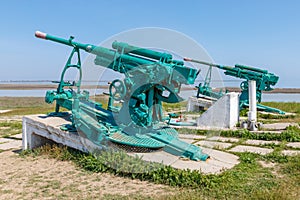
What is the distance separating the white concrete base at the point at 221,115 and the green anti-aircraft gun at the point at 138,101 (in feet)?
13.7

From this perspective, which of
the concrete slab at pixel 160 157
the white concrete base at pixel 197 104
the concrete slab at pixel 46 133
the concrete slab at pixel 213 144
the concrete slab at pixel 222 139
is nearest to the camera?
the concrete slab at pixel 160 157

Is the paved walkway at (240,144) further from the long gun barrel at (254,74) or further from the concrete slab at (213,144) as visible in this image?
the long gun barrel at (254,74)

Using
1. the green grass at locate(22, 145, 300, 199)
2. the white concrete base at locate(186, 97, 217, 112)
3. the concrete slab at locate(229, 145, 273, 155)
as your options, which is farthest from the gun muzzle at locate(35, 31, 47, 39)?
the white concrete base at locate(186, 97, 217, 112)

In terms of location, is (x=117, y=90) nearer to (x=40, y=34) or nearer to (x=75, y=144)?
(x=75, y=144)

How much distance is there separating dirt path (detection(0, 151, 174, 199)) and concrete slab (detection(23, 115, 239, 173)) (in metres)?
0.54

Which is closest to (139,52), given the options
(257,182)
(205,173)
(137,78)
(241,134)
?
(137,78)

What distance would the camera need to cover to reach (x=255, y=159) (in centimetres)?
646

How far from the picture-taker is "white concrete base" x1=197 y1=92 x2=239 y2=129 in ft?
34.6

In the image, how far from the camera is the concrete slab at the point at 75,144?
5589 mm

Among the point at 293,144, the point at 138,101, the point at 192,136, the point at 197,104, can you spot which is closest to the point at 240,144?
the point at 293,144

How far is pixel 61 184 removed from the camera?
5.18 meters

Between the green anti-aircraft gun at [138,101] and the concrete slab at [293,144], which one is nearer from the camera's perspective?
the green anti-aircraft gun at [138,101]

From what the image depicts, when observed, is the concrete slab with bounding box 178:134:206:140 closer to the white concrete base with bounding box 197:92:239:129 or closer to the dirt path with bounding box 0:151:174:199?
the white concrete base with bounding box 197:92:239:129

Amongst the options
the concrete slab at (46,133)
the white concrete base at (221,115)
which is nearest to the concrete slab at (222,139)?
the white concrete base at (221,115)
